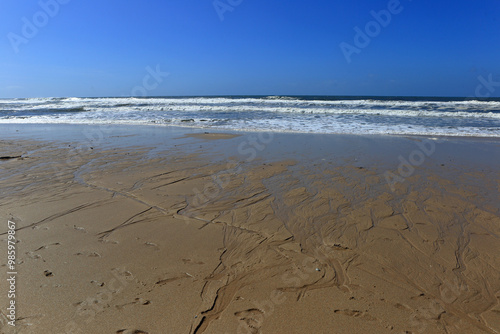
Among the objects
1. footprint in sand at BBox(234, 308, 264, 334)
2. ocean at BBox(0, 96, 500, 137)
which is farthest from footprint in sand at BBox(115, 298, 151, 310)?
ocean at BBox(0, 96, 500, 137)

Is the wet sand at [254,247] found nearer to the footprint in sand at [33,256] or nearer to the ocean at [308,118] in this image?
the footprint in sand at [33,256]

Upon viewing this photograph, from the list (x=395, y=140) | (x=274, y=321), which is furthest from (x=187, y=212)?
(x=395, y=140)

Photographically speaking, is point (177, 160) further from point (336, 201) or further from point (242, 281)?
point (242, 281)

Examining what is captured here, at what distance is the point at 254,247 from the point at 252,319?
3.66ft

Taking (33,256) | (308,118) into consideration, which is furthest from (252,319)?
(308,118)

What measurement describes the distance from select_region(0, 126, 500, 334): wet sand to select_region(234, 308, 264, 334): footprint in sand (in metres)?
0.01

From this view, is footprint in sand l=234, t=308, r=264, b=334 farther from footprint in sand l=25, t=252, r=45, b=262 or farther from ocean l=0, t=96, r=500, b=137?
ocean l=0, t=96, r=500, b=137

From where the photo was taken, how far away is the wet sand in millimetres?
2311

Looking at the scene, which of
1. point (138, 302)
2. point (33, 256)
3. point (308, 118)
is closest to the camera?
point (138, 302)

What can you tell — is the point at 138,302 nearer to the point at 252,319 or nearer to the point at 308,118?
the point at 252,319

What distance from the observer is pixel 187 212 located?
4.34 m

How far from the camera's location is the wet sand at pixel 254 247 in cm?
231

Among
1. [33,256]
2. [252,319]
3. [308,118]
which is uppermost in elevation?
[308,118]

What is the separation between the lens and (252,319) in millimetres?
2281
